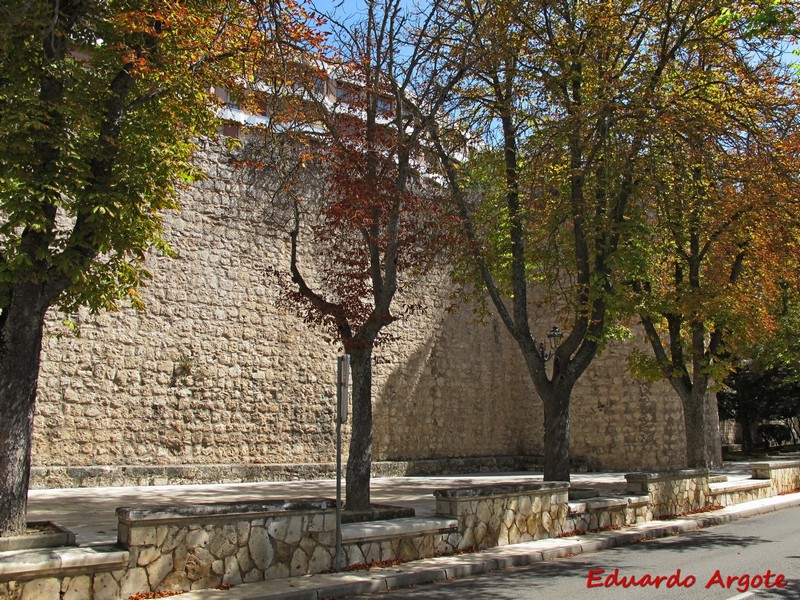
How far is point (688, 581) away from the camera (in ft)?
22.6

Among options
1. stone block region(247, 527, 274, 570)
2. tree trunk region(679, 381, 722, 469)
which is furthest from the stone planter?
tree trunk region(679, 381, 722, 469)

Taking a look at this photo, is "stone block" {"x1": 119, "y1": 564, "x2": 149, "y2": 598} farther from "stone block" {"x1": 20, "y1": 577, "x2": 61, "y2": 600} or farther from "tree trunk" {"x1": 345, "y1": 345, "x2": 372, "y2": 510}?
"tree trunk" {"x1": 345, "y1": 345, "x2": 372, "y2": 510}

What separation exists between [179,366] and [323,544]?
26.9 ft

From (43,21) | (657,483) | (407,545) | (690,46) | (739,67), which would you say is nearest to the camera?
(43,21)

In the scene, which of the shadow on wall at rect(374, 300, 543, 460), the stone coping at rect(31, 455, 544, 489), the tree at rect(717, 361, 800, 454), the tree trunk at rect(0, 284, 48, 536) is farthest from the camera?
the tree at rect(717, 361, 800, 454)

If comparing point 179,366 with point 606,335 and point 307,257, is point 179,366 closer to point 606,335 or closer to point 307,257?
point 307,257

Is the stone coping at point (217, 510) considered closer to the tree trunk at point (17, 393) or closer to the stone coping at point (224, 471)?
the tree trunk at point (17, 393)

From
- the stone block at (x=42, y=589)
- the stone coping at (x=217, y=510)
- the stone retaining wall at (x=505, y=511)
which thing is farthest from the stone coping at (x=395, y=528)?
the stone block at (x=42, y=589)

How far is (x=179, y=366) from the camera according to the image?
1445cm

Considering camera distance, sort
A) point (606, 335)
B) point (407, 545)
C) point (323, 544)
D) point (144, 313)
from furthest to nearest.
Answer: point (144, 313) → point (606, 335) → point (407, 545) → point (323, 544)

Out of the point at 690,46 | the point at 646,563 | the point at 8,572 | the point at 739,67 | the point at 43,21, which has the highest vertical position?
the point at 690,46

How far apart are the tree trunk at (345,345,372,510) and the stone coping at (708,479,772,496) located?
23.9 ft

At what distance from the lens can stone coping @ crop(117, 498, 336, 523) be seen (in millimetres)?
6000

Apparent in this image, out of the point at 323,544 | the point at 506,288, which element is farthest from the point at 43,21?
the point at 506,288
